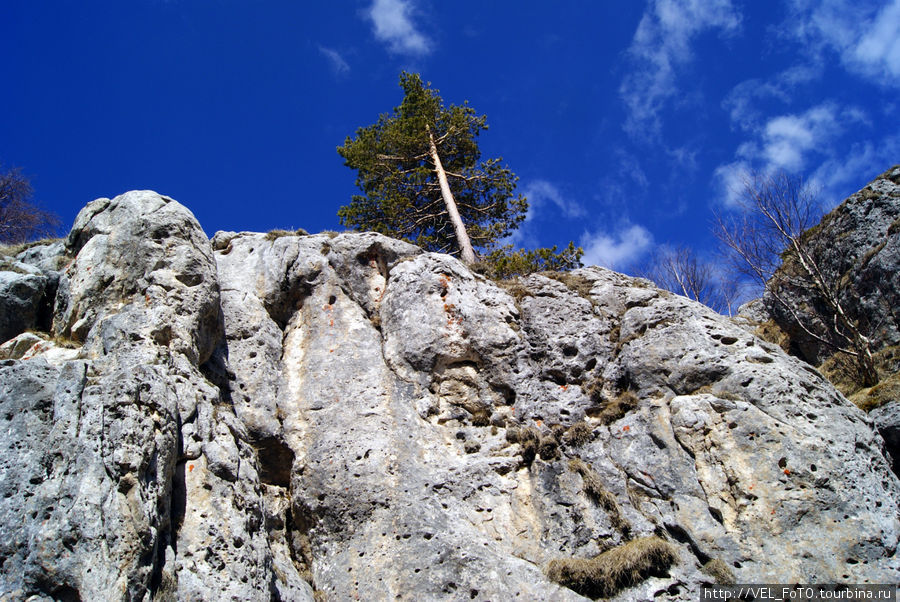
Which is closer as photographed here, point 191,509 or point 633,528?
point 191,509

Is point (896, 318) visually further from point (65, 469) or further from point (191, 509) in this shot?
point (65, 469)

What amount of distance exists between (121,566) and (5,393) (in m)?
2.70

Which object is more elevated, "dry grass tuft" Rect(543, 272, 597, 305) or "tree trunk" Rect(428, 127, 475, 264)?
"tree trunk" Rect(428, 127, 475, 264)

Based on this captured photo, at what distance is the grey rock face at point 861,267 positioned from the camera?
15148 millimetres

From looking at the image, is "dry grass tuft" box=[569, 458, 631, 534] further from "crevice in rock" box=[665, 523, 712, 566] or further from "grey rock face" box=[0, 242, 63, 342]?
"grey rock face" box=[0, 242, 63, 342]

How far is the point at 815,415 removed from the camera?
31.0 ft

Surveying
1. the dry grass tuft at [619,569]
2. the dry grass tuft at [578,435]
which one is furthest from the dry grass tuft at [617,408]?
the dry grass tuft at [619,569]

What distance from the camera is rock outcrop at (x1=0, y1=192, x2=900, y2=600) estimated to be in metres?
7.47

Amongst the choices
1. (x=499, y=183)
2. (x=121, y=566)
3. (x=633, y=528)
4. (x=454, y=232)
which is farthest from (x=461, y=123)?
(x=121, y=566)

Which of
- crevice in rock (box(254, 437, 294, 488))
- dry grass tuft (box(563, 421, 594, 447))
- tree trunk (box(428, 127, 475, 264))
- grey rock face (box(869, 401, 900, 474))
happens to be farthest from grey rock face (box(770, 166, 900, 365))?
crevice in rock (box(254, 437, 294, 488))

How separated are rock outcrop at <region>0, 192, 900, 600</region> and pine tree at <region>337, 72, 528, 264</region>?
8127 millimetres

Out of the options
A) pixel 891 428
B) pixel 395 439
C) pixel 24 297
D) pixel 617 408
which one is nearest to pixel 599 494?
pixel 617 408

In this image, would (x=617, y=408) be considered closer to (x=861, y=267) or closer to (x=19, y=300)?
(x=861, y=267)

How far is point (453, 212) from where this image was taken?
21.3 metres
